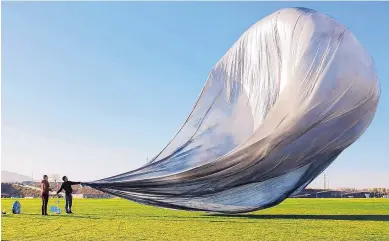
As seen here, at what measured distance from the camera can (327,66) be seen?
12.8 meters

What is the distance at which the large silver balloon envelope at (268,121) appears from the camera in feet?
42.0

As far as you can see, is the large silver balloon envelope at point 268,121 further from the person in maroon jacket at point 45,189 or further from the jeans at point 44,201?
the person in maroon jacket at point 45,189

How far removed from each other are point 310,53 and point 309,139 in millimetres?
2189

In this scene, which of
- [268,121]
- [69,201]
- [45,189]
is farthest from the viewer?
[45,189]

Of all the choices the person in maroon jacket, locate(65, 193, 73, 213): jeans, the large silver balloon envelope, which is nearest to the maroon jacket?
the person in maroon jacket

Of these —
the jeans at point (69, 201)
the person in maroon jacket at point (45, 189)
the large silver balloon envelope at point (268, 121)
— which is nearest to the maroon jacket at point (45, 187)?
the person in maroon jacket at point (45, 189)

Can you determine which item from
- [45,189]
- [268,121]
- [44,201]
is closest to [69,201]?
[44,201]

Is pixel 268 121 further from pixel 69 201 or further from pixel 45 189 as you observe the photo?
pixel 45 189

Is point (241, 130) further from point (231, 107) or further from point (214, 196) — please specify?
point (214, 196)

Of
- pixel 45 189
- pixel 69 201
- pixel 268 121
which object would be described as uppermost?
pixel 268 121

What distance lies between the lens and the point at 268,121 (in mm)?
12938

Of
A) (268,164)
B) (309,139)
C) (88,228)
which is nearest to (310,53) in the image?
(309,139)

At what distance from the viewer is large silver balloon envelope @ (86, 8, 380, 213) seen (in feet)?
42.0

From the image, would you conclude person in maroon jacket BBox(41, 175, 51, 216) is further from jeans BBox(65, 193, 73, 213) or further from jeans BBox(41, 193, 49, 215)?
jeans BBox(65, 193, 73, 213)
